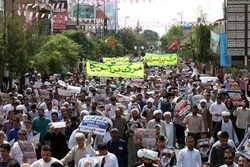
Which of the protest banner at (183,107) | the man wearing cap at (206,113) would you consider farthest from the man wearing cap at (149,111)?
the man wearing cap at (206,113)

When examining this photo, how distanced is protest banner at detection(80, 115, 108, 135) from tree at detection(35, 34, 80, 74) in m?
26.0

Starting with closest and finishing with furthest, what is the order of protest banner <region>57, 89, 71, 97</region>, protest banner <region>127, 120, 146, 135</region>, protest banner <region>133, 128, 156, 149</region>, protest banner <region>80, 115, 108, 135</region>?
protest banner <region>133, 128, 156, 149</region> < protest banner <region>80, 115, 108, 135</region> < protest banner <region>127, 120, 146, 135</region> < protest banner <region>57, 89, 71, 97</region>

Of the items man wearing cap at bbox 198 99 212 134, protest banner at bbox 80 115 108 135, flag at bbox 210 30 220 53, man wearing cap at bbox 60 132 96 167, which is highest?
flag at bbox 210 30 220 53

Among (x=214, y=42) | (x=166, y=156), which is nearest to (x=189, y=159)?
(x=166, y=156)

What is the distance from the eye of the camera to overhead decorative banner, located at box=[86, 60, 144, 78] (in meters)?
31.1

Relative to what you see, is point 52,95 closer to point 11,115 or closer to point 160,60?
point 11,115

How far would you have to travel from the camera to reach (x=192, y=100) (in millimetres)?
23141

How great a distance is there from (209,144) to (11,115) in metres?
4.19

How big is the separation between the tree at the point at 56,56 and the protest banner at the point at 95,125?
85.3 feet

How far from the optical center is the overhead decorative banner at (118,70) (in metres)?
31.1

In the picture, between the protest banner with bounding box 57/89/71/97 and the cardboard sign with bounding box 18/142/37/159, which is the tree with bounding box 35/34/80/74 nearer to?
the protest banner with bounding box 57/89/71/97

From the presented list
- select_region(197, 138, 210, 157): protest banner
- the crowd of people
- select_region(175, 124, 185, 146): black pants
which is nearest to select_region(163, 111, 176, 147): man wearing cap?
the crowd of people

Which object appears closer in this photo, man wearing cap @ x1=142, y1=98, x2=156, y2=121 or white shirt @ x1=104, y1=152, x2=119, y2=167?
white shirt @ x1=104, y1=152, x2=119, y2=167

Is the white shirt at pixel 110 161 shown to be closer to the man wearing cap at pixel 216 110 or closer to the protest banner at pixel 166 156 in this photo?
the protest banner at pixel 166 156
